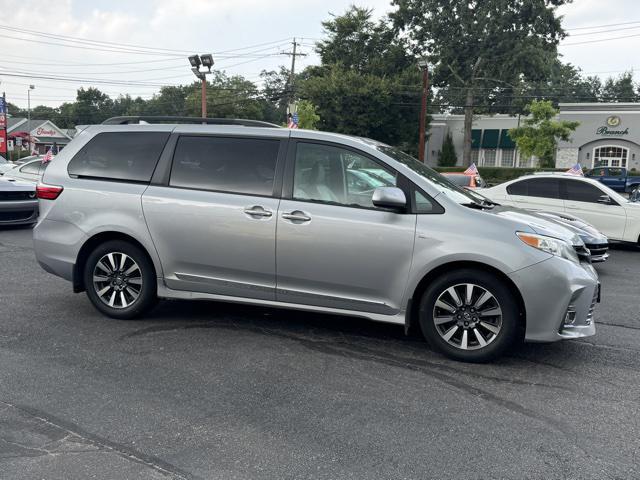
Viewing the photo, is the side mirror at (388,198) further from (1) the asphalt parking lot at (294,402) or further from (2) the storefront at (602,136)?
(2) the storefront at (602,136)

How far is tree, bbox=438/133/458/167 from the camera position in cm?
5525

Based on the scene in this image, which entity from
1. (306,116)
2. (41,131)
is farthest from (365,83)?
(41,131)

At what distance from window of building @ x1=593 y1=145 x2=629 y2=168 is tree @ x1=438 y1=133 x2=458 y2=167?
1311cm

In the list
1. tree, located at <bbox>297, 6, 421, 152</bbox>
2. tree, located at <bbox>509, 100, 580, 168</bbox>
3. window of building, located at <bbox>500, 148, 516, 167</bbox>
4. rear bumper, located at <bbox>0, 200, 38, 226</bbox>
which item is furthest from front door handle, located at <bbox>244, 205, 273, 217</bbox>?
window of building, located at <bbox>500, 148, 516, 167</bbox>

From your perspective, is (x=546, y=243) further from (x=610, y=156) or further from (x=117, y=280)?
(x=610, y=156)

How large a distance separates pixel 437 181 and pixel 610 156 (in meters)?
45.6

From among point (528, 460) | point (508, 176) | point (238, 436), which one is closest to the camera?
point (528, 460)

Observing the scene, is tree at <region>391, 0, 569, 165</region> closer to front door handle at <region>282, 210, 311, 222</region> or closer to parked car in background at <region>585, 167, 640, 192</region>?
parked car in background at <region>585, 167, 640, 192</region>

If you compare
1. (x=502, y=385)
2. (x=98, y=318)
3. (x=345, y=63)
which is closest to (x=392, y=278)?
(x=502, y=385)

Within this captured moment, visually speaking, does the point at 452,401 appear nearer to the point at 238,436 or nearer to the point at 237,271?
the point at 238,436

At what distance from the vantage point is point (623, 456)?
3.30m

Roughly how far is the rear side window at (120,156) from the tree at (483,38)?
4302 centimetres

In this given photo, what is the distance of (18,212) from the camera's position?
39.7ft

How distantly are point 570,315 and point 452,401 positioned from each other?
1.32m
